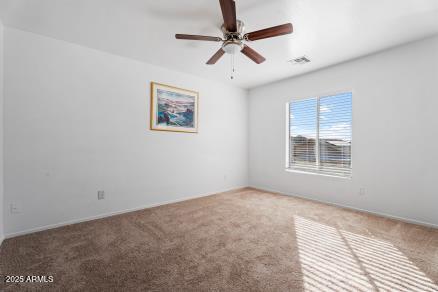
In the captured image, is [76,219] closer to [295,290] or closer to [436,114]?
[295,290]

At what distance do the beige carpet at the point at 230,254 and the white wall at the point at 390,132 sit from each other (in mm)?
359

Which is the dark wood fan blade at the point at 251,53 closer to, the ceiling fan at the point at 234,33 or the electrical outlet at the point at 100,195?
the ceiling fan at the point at 234,33

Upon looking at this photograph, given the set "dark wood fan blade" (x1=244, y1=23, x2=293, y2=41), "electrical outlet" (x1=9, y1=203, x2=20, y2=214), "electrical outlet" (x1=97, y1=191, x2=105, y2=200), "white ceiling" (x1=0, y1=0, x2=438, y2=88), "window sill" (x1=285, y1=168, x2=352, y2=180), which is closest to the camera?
"dark wood fan blade" (x1=244, y1=23, x2=293, y2=41)

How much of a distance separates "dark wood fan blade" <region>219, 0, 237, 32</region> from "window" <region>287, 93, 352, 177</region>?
8.84 feet

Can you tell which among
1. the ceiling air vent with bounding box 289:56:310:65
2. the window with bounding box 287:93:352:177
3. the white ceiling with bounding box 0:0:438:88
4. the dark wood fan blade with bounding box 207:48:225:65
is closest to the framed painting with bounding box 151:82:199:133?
the white ceiling with bounding box 0:0:438:88

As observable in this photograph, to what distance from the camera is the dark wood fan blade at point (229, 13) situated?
1.66 meters

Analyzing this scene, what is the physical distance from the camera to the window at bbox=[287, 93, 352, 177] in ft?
11.9

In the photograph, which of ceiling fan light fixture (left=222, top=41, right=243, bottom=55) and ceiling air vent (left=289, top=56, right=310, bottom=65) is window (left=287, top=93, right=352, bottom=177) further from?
ceiling fan light fixture (left=222, top=41, right=243, bottom=55)

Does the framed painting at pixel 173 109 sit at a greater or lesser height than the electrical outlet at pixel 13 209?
greater

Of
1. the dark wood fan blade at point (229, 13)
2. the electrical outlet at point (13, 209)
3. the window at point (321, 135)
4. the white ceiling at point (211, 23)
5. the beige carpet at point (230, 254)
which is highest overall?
the white ceiling at point (211, 23)

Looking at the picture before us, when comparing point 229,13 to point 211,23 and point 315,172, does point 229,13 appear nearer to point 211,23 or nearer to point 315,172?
point 211,23

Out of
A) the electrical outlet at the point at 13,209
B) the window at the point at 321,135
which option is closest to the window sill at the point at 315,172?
the window at the point at 321,135

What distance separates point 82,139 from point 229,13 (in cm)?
262

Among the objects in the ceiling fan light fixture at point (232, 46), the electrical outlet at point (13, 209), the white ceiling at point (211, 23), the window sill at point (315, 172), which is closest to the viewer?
the white ceiling at point (211, 23)
